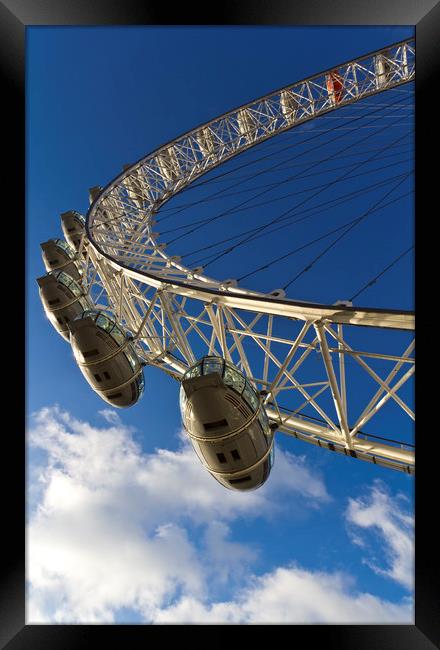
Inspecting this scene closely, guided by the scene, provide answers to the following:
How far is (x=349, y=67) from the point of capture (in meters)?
21.9

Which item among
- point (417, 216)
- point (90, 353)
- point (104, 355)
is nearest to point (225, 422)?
point (417, 216)

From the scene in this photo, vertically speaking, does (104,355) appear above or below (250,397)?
above

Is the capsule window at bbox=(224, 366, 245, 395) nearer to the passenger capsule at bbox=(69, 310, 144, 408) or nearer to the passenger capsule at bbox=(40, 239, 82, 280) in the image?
the passenger capsule at bbox=(69, 310, 144, 408)

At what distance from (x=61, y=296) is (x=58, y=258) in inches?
146

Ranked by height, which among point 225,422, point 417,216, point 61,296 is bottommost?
point 225,422

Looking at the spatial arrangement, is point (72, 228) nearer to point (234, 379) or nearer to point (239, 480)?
point (234, 379)

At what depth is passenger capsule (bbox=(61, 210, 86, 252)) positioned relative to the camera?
903 inches

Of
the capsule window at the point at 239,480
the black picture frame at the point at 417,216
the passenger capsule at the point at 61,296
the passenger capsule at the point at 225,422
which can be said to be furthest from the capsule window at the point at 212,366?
the passenger capsule at the point at 61,296

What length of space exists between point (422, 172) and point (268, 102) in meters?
20.8

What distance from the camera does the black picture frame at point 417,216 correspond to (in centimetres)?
518

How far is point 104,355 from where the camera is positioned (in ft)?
37.1
